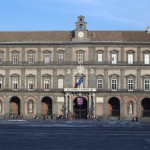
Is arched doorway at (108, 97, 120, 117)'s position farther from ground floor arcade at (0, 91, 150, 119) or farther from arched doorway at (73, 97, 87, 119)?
arched doorway at (73, 97, 87, 119)

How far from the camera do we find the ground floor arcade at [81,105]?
73125 mm

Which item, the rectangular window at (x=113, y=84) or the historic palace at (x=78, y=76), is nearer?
the historic palace at (x=78, y=76)

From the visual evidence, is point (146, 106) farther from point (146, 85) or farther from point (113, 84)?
point (113, 84)

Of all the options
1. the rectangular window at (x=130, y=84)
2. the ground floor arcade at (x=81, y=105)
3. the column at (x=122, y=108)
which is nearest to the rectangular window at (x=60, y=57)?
the ground floor arcade at (x=81, y=105)

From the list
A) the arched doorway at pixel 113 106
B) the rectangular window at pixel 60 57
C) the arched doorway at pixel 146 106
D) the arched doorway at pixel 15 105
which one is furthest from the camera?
the arched doorway at pixel 15 105

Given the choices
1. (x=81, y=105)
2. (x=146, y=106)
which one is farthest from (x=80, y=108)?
(x=146, y=106)

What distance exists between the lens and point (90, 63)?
7425 cm

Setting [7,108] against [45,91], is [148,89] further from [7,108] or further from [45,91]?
[7,108]

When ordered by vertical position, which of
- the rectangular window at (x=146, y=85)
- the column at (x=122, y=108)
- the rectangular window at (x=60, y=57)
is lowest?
the column at (x=122, y=108)

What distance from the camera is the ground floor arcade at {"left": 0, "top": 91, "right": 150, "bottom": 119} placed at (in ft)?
240

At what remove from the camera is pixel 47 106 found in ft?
248

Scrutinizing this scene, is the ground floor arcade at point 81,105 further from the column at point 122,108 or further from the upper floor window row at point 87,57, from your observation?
the upper floor window row at point 87,57

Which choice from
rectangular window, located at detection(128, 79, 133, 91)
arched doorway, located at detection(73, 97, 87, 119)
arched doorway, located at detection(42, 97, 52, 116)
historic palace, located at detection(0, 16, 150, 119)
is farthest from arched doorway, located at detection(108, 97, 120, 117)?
arched doorway, located at detection(42, 97, 52, 116)

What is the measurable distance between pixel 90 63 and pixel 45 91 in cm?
829
